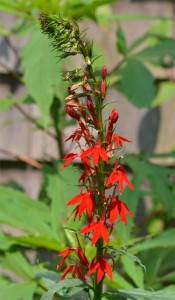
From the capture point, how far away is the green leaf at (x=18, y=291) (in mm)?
1692

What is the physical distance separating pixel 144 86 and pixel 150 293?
997 mm

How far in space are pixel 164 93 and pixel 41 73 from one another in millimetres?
1102

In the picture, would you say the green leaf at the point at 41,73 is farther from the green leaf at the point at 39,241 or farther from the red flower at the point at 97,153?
the red flower at the point at 97,153

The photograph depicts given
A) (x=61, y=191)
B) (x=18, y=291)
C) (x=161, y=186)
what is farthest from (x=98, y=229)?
(x=161, y=186)

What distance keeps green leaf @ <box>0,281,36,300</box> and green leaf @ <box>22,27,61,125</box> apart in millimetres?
422

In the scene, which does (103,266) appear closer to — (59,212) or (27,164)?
(59,212)

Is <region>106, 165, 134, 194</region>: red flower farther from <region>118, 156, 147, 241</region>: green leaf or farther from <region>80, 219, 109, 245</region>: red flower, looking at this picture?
<region>118, 156, 147, 241</region>: green leaf

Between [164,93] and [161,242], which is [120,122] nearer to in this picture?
[164,93]

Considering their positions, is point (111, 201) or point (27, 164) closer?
point (111, 201)

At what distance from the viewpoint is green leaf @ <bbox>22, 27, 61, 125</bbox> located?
1.89 metres

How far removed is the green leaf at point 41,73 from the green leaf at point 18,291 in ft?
1.38

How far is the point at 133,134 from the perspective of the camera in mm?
2957

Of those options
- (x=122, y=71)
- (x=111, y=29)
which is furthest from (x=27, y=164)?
(x=122, y=71)

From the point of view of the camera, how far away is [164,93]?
292cm
